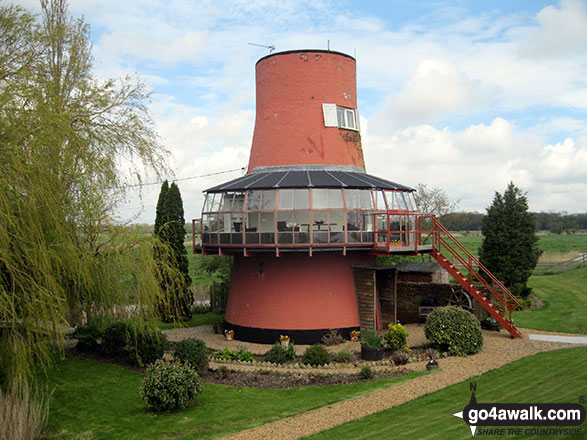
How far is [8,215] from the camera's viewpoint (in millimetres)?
9562

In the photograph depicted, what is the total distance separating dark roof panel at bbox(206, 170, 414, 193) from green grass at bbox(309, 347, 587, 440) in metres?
8.56

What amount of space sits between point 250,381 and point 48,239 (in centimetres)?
769

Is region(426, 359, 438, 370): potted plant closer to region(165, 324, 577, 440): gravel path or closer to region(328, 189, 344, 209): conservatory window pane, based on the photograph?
region(165, 324, 577, 440): gravel path

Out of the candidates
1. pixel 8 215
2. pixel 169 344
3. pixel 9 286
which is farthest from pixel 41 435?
pixel 169 344

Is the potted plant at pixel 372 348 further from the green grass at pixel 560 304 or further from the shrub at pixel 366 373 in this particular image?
the green grass at pixel 560 304

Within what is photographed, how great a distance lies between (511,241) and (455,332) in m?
12.5

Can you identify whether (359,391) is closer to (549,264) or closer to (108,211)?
(108,211)

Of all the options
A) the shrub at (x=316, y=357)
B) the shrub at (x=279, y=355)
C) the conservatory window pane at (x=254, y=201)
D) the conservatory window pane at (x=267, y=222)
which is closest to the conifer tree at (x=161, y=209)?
the conservatory window pane at (x=254, y=201)

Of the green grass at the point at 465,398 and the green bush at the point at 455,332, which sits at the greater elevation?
the green bush at the point at 455,332

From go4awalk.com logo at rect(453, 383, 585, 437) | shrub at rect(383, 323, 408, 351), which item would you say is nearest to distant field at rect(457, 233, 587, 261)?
shrub at rect(383, 323, 408, 351)

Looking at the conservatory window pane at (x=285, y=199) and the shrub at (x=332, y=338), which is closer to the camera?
the conservatory window pane at (x=285, y=199)

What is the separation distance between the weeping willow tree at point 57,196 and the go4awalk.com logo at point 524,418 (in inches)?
312

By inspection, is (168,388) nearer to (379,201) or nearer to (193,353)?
(193,353)

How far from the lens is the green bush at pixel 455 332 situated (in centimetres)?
1772
